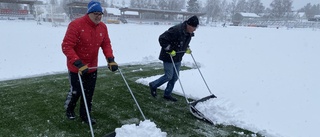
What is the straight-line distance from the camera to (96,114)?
4.14 m

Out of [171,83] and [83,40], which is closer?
[83,40]

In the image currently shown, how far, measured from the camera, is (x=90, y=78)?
11.2ft

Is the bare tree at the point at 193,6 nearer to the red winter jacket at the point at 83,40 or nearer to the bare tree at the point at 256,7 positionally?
the bare tree at the point at 256,7

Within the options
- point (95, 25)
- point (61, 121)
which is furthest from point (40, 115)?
point (95, 25)

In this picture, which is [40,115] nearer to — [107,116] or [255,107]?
[107,116]

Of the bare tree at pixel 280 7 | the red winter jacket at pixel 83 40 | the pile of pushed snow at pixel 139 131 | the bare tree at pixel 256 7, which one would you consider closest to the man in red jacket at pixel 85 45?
the red winter jacket at pixel 83 40

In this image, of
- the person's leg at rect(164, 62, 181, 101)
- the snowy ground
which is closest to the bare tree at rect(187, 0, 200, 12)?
the snowy ground

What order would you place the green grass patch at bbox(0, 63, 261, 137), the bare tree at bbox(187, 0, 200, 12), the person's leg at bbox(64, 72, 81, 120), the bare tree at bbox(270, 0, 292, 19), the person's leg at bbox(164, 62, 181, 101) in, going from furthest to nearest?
1. the bare tree at bbox(187, 0, 200, 12)
2. the bare tree at bbox(270, 0, 292, 19)
3. the person's leg at bbox(164, 62, 181, 101)
4. the green grass patch at bbox(0, 63, 261, 137)
5. the person's leg at bbox(64, 72, 81, 120)

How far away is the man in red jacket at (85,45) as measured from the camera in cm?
297

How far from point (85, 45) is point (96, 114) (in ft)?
4.91

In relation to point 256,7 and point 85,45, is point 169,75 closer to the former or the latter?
point 85,45

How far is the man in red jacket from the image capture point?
2.97 metres

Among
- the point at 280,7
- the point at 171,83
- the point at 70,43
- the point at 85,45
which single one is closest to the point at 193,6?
the point at 280,7

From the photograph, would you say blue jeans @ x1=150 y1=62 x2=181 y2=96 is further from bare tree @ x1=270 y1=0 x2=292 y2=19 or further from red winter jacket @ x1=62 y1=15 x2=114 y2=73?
bare tree @ x1=270 y1=0 x2=292 y2=19
